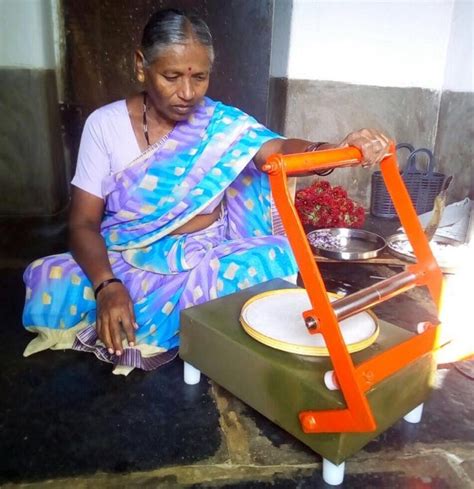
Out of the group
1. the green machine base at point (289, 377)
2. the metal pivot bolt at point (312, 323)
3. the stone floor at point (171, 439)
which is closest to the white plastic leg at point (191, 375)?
the stone floor at point (171, 439)

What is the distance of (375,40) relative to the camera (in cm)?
398

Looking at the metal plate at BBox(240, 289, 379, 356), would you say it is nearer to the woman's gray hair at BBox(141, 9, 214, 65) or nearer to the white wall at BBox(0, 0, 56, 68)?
the woman's gray hair at BBox(141, 9, 214, 65)

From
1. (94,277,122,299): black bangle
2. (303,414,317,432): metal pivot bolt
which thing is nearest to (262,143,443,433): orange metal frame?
(303,414,317,432): metal pivot bolt

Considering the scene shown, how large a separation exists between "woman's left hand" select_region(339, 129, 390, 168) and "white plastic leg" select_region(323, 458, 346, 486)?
816mm

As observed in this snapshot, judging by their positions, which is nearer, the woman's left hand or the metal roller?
the metal roller

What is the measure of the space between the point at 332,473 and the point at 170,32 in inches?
56.4

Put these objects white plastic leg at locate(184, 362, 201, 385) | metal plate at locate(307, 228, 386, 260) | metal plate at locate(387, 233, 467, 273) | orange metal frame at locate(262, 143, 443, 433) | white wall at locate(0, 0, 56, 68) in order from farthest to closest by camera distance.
Result: white wall at locate(0, 0, 56, 68) < metal plate at locate(307, 228, 386, 260) < metal plate at locate(387, 233, 467, 273) < white plastic leg at locate(184, 362, 201, 385) < orange metal frame at locate(262, 143, 443, 433)

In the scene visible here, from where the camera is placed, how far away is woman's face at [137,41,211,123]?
171 centimetres

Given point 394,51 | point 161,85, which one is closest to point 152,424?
point 161,85

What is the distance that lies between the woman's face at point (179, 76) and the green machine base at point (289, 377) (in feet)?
2.38

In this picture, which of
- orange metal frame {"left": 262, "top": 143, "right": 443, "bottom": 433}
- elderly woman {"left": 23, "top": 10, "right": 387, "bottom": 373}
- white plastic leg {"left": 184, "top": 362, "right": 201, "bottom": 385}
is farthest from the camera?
elderly woman {"left": 23, "top": 10, "right": 387, "bottom": 373}

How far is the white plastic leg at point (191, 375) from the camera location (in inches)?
71.2

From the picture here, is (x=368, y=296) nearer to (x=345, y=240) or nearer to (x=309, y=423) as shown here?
(x=309, y=423)

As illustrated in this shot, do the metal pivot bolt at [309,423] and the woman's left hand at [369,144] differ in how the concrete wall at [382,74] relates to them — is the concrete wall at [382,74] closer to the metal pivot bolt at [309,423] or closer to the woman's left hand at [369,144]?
the woman's left hand at [369,144]
